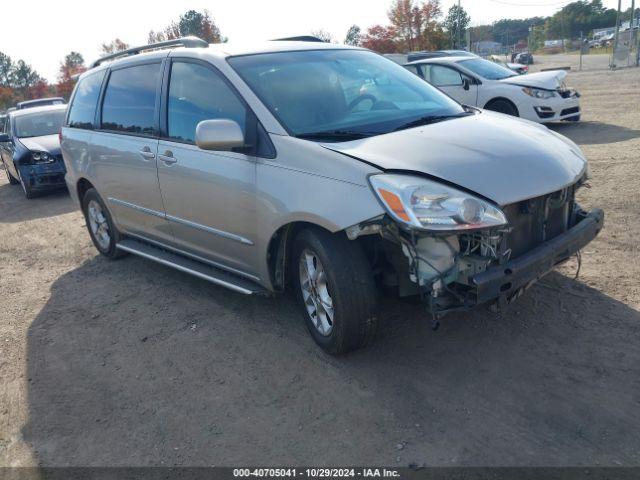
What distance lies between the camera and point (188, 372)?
12.5ft

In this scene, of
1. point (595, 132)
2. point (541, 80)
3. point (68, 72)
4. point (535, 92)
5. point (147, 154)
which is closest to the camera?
point (147, 154)

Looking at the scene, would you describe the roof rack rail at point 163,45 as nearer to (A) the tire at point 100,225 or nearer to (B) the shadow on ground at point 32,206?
(A) the tire at point 100,225

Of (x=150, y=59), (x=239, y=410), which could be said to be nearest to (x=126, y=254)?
(x=150, y=59)

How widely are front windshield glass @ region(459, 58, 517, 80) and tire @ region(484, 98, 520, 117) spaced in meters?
0.68

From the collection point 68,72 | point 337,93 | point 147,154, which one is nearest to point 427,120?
point 337,93

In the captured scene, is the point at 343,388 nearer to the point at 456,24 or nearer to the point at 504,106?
the point at 504,106

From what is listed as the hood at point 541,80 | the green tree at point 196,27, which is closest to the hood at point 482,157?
the hood at point 541,80

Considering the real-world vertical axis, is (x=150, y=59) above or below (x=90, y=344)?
above

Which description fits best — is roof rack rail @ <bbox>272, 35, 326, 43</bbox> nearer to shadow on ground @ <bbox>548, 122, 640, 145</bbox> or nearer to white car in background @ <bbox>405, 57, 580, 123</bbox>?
white car in background @ <bbox>405, 57, 580, 123</bbox>

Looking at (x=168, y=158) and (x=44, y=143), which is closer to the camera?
(x=168, y=158)

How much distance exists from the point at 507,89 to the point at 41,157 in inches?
344

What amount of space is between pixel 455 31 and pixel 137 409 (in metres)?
45.4

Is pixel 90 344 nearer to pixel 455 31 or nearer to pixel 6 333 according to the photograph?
pixel 6 333

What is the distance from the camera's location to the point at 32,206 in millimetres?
10094
